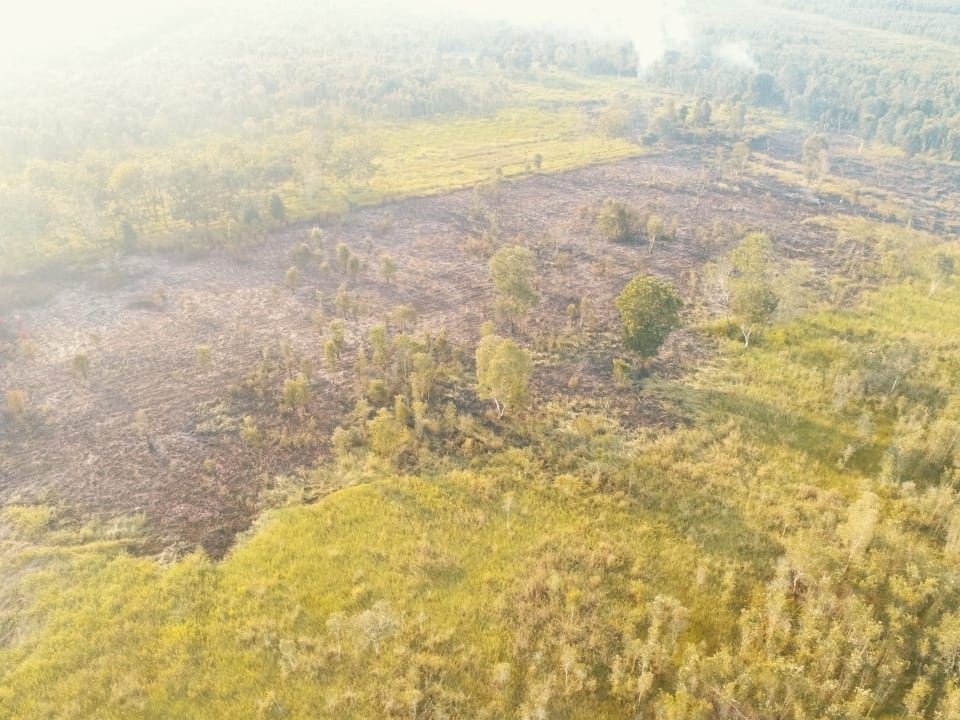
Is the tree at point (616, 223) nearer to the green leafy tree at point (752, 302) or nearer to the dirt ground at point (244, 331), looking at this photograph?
the dirt ground at point (244, 331)

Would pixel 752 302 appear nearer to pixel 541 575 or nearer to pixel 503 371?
pixel 503 371

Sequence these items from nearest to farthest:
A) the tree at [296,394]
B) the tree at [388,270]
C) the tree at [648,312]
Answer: the tree at [296,394], the tree at [648,312], the tree at [388,270]

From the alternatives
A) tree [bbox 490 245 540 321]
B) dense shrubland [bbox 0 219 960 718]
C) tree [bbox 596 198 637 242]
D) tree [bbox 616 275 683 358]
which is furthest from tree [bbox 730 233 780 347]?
tree [bbox 490 245 540 321]

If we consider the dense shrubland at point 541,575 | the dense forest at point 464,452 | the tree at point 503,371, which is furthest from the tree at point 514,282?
the tree at point 503,371

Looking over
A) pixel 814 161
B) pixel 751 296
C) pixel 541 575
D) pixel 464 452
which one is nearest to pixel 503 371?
pixel 464 452

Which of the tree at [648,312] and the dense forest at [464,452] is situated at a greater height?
the tree at [648,312]

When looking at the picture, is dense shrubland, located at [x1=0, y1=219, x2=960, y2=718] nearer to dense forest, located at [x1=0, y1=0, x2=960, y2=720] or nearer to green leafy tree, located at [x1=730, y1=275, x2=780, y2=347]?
dense forest, located at [x1=0, y1=0, x2=960, y2=720]

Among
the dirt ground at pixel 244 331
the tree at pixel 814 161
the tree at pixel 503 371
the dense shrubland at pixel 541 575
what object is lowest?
the dense shrubland at pixel 541 575

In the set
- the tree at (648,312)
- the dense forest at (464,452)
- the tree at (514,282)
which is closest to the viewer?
the dense forest at (464,452)
